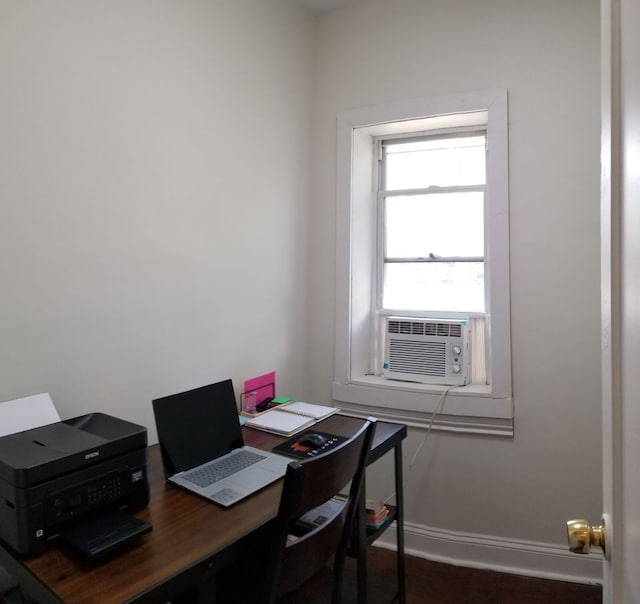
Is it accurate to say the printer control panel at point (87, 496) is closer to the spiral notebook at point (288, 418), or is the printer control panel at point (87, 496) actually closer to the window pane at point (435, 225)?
the spiral notebook at point (288, 418)

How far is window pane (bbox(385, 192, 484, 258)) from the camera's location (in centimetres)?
255

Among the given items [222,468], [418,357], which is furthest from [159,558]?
[418,357]

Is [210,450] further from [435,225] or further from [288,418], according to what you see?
[435,225]

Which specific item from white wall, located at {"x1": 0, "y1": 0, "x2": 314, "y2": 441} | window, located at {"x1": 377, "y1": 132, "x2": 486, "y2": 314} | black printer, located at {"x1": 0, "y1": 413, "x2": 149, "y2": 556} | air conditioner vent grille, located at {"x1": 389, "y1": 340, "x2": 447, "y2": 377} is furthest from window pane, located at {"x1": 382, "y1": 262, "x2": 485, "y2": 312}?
black printer, located at {"x1": 0, "y1": 413, "x2": 149, "y2": 556}

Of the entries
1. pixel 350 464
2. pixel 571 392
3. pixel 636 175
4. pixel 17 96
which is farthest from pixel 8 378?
pixel 571 392

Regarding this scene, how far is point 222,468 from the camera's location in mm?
1483

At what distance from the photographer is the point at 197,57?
194cm

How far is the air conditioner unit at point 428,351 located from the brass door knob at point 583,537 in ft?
5.32

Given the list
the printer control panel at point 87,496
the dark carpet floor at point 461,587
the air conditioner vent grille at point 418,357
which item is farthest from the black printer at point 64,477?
the air conditioner vent grille at point 418,357

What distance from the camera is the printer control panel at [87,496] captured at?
3.40 ft

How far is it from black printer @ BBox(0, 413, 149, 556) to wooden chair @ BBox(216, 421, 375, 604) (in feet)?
1.26

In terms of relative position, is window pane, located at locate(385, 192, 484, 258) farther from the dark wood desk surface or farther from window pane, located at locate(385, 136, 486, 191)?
the dark wood desk surface

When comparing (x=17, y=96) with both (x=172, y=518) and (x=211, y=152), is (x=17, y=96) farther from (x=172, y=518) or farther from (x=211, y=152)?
(x=172, y=518)

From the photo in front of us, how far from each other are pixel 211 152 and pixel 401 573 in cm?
191
